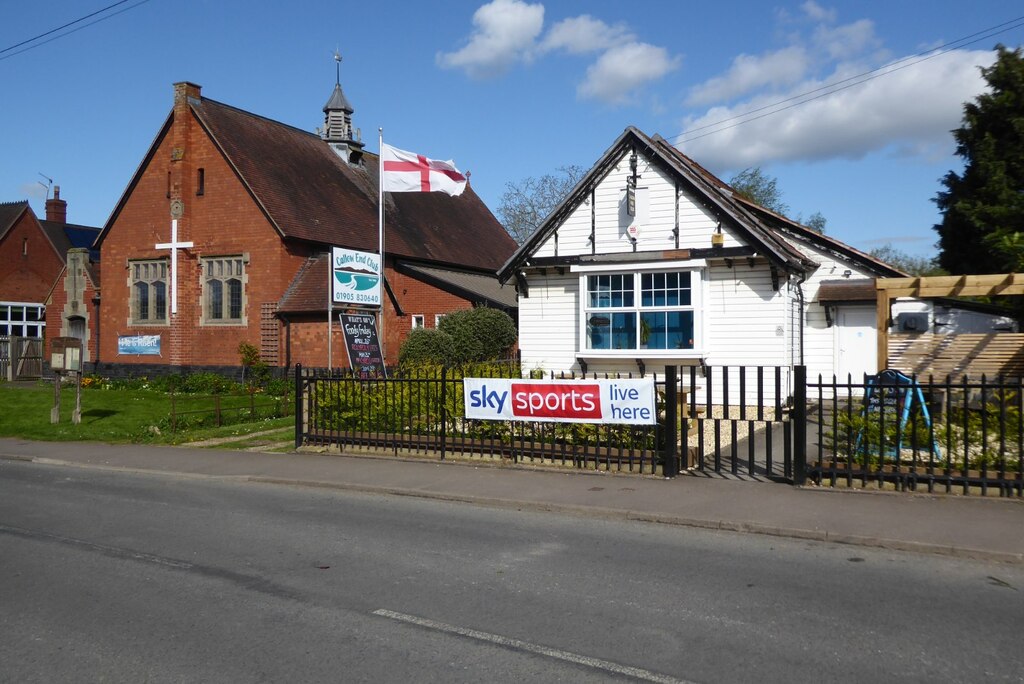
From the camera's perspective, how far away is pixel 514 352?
85.6 ft

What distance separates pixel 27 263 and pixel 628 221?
43.6 meters

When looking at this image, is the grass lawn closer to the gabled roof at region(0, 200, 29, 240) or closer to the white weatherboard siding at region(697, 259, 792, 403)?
the white weatherboard siding at region(697, 259, 792, 403)

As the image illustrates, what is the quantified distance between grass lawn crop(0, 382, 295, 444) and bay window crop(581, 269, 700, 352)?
24.7 feet

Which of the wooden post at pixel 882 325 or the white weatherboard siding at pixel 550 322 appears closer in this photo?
the wooden post at pixel 882 325

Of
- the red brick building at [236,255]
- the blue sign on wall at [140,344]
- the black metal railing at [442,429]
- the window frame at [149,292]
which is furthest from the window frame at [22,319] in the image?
the black metal railing at [442,429]

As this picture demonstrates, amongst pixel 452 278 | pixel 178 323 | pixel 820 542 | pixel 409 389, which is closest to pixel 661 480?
pixel 820 542

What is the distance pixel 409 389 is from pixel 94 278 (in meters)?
25.8

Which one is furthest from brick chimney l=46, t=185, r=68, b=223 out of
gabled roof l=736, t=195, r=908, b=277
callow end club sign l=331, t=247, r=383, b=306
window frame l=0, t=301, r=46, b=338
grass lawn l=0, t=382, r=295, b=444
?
gabled roof l=736, t=195, r=908, b=277

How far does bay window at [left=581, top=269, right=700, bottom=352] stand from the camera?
18.9 meters

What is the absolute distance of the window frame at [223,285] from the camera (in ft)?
98.3

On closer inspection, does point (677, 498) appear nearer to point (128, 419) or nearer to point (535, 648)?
point (535, 648)

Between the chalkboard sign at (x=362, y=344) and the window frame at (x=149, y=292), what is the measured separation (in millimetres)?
14672

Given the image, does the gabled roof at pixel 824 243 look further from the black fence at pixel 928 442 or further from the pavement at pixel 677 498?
the pavement at pixel 677 498

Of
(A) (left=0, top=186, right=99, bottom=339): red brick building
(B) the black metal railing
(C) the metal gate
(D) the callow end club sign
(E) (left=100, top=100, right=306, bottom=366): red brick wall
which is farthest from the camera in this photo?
(A) (left=0, top=186, right=99, bottom=339): red brick building
